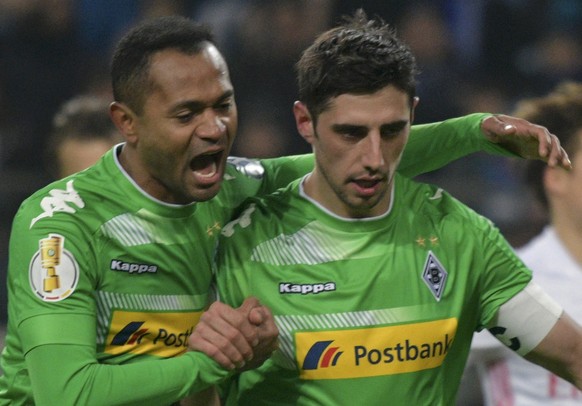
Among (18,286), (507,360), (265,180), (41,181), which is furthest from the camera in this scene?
(41,181)

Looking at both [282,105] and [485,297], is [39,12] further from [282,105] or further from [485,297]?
[485,297]

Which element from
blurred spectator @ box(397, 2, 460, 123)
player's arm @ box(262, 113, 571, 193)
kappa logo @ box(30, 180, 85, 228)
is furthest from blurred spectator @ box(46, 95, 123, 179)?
blurred spectator @ box(397, 2, 460, 123)

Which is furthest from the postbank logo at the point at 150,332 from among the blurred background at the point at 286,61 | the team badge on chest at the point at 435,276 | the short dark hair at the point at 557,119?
the blurred background at the point at 286,61

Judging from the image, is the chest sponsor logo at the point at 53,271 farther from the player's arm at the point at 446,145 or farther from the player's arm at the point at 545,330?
the player's arm at the point at 545,330

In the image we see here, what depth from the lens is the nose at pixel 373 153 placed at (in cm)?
297

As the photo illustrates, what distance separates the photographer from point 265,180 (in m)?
3.51

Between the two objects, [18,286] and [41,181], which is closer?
[18,286]

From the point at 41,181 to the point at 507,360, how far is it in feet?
11.2

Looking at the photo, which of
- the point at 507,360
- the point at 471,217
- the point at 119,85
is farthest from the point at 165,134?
the point at 507,360

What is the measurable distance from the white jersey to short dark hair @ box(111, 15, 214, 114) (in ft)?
5.98

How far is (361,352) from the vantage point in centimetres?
304

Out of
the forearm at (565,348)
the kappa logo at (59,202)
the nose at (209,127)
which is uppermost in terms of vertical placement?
the nose at (209,127)

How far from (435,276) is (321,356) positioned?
1.26ft

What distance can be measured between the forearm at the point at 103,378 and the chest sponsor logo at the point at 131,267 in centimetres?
26
